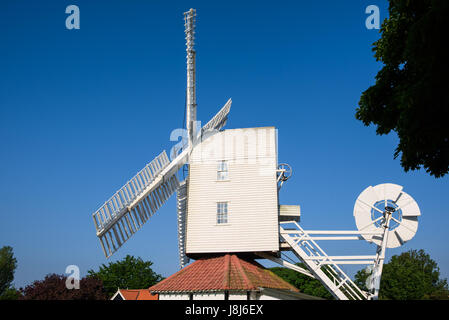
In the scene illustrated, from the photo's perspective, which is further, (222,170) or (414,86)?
(222,170)

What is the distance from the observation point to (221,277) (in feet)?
62.8

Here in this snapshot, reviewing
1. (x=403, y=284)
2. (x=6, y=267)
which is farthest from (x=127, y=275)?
(x=403, y=284)

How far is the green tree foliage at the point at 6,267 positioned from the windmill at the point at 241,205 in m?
54.7

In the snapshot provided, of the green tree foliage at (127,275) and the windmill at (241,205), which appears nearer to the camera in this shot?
the windmill at (241,205)

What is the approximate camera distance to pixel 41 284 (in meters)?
33.1

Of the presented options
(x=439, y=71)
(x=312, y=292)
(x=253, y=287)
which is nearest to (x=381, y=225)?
(x=253, y=287)

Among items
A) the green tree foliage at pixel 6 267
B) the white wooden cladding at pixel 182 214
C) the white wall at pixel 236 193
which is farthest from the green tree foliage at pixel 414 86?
the green tree foliage at pixel 6 267

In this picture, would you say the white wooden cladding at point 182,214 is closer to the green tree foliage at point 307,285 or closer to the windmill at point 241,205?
the windmill at point 241,205

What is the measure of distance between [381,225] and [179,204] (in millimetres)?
11015

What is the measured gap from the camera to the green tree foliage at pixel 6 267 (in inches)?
2563

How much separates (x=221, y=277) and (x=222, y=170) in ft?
19.4

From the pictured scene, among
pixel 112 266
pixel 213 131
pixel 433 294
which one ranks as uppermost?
pixel 213 131

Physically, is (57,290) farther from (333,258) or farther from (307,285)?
(307,285)

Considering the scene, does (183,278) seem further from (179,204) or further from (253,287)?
(179,204)
